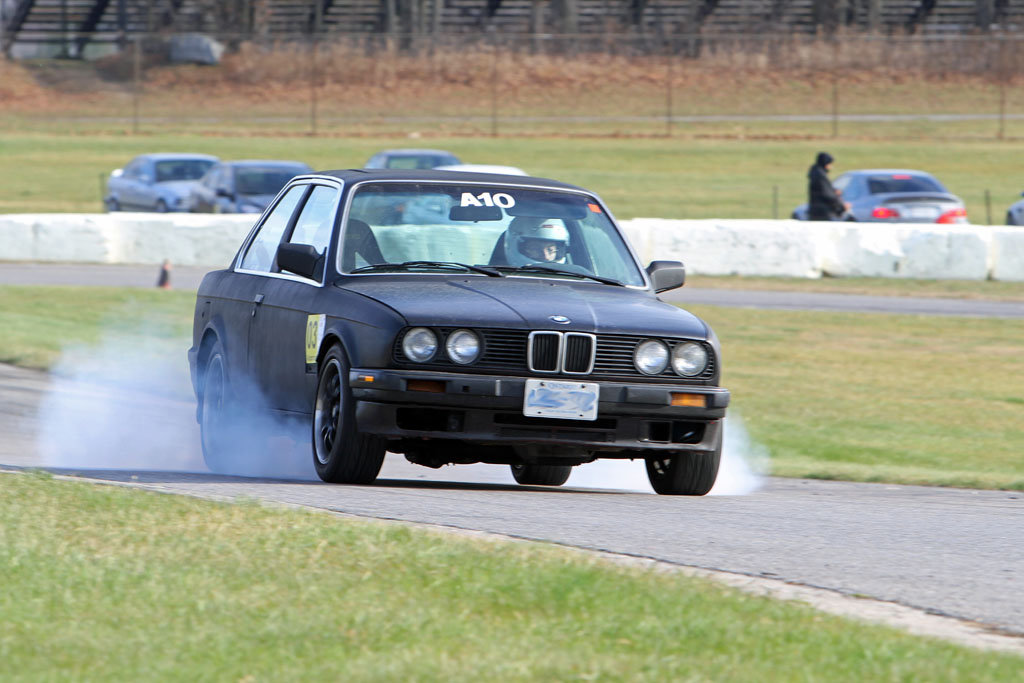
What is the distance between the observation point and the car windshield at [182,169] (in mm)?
31062

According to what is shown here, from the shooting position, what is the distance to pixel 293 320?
26.4ft

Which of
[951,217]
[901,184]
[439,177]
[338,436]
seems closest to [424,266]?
[439,177]

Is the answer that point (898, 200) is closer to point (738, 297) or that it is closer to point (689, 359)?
point (738, 297)

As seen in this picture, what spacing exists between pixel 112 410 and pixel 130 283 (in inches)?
403

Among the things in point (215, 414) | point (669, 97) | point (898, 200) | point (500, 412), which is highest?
point (669, 97)

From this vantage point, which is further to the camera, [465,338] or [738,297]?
[738,297]

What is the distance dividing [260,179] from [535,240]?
20.4 meters

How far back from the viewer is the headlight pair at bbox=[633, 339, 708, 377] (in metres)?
7.33

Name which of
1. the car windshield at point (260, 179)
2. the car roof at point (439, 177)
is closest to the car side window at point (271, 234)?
the car roof at point (439, 177)

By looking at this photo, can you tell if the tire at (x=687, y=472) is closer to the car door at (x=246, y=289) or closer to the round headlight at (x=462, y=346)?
the round headlight at (x=462, y=346)

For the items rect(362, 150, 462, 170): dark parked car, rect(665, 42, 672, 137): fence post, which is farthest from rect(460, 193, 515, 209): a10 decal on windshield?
rect(665, 42, 672, 137): fence post

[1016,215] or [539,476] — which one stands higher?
[1016,215]

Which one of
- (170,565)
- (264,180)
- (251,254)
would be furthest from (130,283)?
(170,565)

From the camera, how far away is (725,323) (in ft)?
59.4
